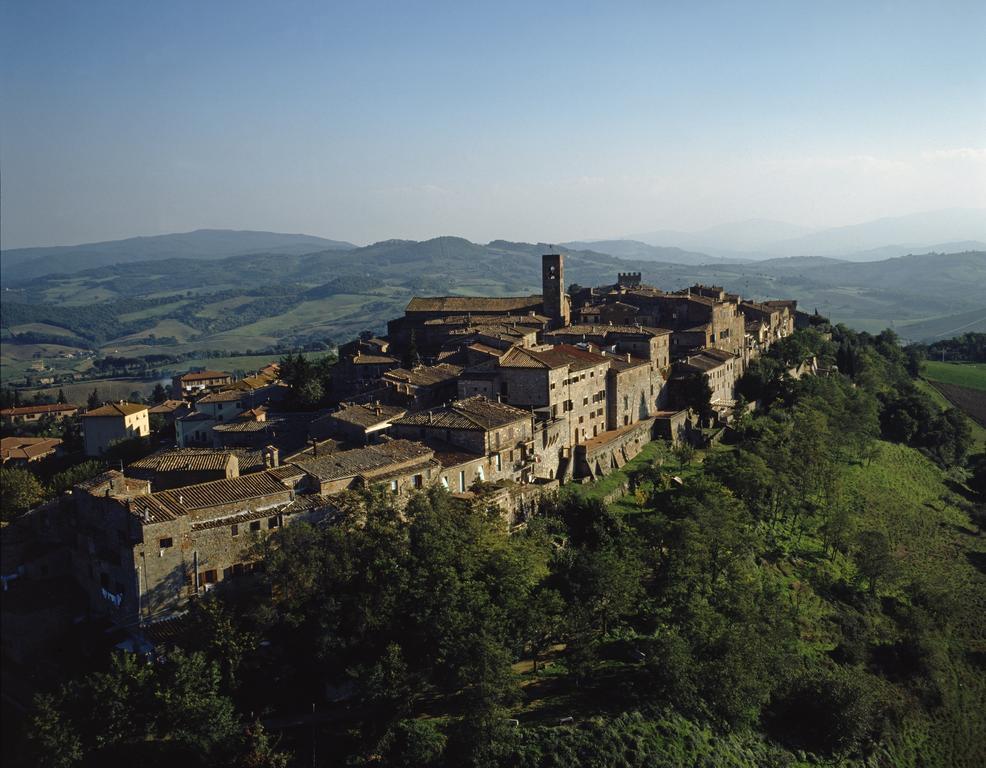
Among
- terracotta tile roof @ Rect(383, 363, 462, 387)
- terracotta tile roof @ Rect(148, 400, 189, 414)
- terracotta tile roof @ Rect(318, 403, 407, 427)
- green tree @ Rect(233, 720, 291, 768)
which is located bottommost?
green tree @ Rect(233, 720, 291, 768)

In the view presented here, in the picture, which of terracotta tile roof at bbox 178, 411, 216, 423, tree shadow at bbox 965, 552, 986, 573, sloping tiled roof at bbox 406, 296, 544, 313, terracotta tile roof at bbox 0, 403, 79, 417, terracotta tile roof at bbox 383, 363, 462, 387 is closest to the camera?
tree shadow at bbox 965, 552, 986, 573

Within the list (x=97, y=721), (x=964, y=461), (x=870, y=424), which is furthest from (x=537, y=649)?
(x=964, y=461)

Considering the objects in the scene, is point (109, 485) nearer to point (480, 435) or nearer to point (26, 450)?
point (480, 435)

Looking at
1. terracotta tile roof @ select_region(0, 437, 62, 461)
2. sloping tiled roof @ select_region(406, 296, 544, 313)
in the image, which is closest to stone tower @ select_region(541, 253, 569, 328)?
sloping tiled roof @ select_region(406, 296, 544, 313)

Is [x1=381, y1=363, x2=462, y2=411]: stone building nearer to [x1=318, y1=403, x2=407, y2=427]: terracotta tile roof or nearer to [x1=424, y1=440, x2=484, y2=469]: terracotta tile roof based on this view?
Result: [x1=318, y1=403, x2=407, y2=427]: terracotta tile roof

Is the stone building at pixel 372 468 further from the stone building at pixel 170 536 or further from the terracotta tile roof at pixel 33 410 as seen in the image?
the terracotta tile roof at pixel 33 410
